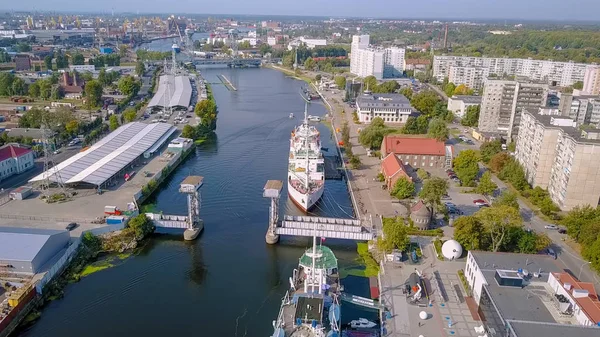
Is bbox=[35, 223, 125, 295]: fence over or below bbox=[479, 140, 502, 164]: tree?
below

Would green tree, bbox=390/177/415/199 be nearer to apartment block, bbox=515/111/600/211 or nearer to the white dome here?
the white dome

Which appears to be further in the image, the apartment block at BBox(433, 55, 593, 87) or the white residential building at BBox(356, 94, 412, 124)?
the apartment block at BBox(433, 55, 593, 87)

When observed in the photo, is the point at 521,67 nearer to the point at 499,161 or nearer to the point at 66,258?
the point at 499,161

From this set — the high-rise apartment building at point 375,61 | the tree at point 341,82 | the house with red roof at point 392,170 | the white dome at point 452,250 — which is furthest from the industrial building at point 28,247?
the high-rise apartment building at point 375,61

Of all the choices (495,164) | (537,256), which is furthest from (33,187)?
(495,164)

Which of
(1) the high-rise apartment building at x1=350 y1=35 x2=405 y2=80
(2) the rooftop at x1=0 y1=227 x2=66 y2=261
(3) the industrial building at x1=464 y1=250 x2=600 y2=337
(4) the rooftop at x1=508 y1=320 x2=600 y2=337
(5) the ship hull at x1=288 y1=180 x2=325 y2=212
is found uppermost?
(1) the high-rise apartment building at x1=350 y1=35 x2=405 y2=80

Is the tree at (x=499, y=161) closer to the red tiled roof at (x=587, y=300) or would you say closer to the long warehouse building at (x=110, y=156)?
the red tiled roof at (x=587, y=300)

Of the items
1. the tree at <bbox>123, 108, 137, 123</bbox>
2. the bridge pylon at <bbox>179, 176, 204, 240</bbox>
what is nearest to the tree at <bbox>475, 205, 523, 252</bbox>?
the bridge pylon at <bbox>179, 176, 204, 240</bbox>
